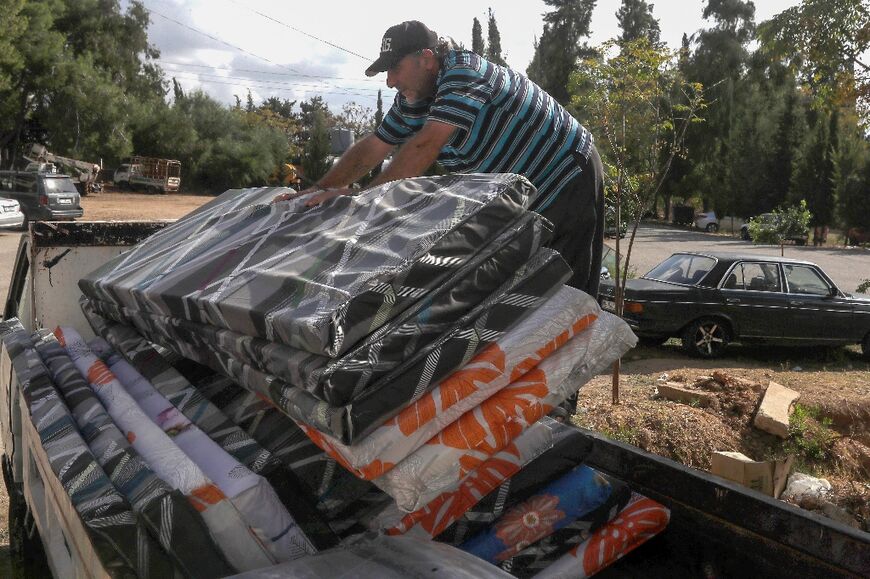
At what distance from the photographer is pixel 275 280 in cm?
200

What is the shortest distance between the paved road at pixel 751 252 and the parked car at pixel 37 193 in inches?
632

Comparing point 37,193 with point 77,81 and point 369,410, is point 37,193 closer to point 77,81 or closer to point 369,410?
point 77,81

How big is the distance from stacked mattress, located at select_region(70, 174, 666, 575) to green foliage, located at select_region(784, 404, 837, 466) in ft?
16.1

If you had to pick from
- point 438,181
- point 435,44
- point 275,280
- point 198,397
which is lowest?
point 198,397

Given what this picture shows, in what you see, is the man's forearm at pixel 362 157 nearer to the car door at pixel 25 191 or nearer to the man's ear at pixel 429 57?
the man's ear at pixel 429 57

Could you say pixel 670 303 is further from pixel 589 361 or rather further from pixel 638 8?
pixel 638 8

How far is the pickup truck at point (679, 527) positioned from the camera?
Answer: 203cm

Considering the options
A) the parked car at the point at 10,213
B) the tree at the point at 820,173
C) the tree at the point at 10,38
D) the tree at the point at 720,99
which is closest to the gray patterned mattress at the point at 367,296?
the parked car at the point at 10,213

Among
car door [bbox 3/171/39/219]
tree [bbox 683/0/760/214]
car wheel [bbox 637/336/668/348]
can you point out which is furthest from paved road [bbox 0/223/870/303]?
tree [bbox 683/0/760/214]

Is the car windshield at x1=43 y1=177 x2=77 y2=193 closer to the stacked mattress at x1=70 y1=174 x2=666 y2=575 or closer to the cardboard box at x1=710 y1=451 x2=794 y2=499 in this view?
the cardboard box at x1=710 y1=451 x2=794 y2=499

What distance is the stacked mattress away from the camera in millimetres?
1732

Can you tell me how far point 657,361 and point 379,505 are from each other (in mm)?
9466

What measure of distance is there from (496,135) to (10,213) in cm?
2340

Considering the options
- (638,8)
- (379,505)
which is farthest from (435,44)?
(638,8)
